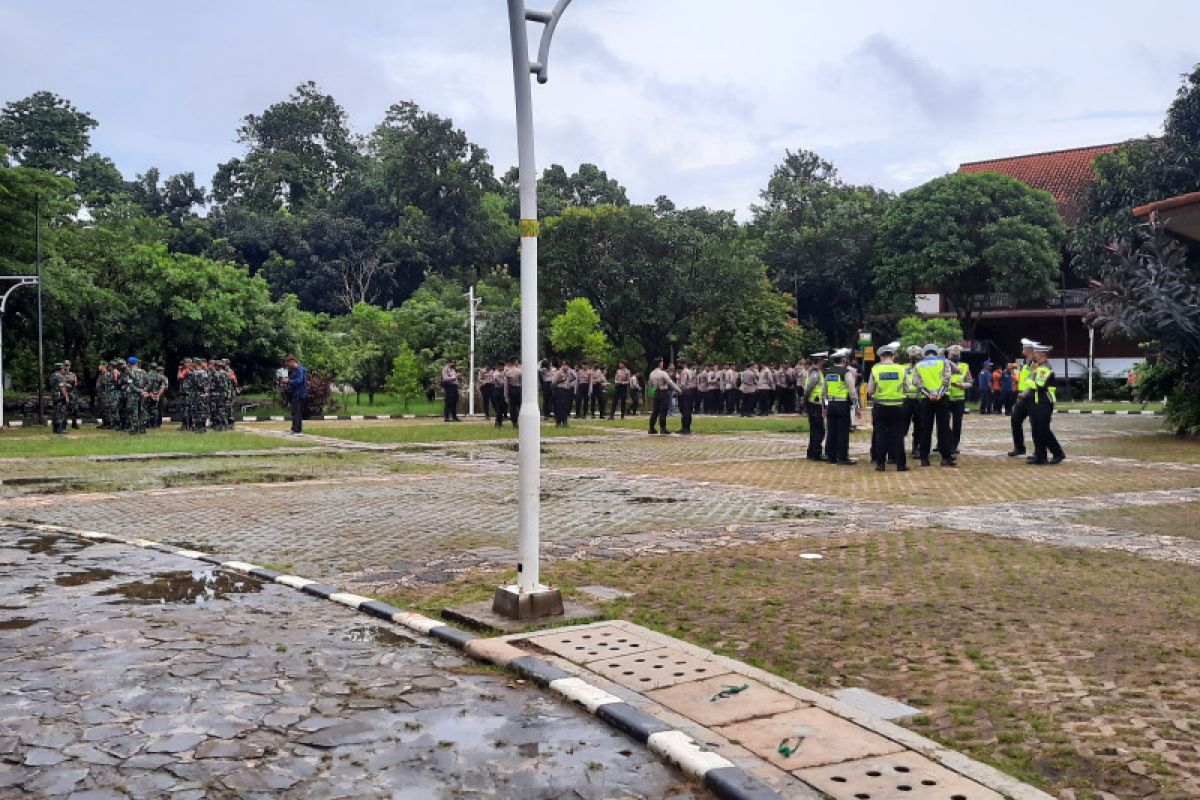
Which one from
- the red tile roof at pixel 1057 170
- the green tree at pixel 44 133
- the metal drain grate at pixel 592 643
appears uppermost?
the green tree at pixel 44 133

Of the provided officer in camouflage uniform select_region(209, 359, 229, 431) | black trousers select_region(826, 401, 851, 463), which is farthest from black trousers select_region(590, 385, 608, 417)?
black trousers select_region(826, 401, 851, 463)

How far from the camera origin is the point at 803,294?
50312 millimetres

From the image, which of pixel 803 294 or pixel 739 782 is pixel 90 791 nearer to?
pixel 739 782

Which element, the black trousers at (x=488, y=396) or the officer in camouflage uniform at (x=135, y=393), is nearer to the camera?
the officer in camouflage uniform at (x=135, y=393)

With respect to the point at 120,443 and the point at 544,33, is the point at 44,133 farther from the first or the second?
the point at 544,33

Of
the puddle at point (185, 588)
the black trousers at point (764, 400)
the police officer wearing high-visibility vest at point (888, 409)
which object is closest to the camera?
the puddle at point (185, 588)

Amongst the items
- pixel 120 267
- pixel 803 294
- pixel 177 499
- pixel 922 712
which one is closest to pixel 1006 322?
pixel 803 294

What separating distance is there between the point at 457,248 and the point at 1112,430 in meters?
42.3

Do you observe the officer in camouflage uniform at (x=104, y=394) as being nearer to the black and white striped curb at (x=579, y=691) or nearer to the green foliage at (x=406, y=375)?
the green foliage at (x=406, y=375)

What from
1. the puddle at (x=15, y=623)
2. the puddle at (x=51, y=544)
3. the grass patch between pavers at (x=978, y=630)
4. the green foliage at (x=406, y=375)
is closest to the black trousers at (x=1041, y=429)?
the grass patch between pavers at (x=978, y=630)

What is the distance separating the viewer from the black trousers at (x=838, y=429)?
59.0 feet

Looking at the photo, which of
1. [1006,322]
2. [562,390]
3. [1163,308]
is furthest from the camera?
[1006,322]

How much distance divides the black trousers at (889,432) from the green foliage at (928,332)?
82.4ft

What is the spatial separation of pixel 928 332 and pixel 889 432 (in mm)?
26300
